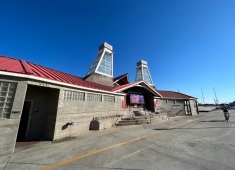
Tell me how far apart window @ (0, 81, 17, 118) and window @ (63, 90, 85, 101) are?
3455 mm

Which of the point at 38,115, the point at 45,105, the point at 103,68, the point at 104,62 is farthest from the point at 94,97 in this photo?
the point at 104,62

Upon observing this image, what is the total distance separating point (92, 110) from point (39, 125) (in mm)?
4564

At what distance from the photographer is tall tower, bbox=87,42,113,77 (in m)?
21.8

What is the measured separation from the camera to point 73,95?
1084 centimetres

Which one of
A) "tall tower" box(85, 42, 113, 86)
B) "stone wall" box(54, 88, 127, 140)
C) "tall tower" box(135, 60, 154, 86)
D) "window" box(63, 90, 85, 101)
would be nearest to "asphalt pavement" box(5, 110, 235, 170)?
"stone wall" box(54, 88, 127, 140)

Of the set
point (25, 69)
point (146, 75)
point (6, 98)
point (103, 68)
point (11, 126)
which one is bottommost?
point (11, 126)

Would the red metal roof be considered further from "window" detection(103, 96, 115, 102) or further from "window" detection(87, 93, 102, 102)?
"window" detection(103, 96, 115, 102)

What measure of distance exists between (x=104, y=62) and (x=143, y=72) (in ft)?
54.0

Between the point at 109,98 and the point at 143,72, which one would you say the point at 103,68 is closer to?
the point at 109,98

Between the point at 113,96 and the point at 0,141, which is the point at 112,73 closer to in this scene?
the point at 113,96

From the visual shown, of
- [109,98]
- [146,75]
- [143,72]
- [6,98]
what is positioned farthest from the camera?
[146,75]

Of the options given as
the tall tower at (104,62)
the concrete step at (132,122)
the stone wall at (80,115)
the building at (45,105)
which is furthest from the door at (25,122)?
the tall tower at (104,62)

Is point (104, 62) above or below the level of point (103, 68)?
above

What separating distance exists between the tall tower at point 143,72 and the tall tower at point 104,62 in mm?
13361
